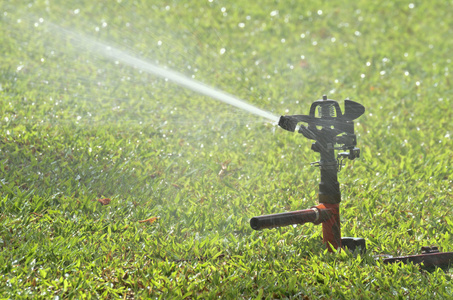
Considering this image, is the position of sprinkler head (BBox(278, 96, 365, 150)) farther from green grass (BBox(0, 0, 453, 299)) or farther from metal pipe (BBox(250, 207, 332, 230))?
green grass (BBox(0, 0, 453, 299))

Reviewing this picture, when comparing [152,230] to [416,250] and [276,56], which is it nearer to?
[416,250]

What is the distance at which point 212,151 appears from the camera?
454 cm

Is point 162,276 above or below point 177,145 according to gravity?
below

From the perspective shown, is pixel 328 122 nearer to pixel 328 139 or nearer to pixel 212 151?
pixel 328 139

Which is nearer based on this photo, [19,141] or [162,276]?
[162,276]

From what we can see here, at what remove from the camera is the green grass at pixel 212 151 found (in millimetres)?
2750

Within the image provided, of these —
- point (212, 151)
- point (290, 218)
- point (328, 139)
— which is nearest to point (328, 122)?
point (328, 139)

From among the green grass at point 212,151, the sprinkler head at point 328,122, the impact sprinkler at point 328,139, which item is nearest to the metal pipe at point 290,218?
the impact sprinkler at point 328,139

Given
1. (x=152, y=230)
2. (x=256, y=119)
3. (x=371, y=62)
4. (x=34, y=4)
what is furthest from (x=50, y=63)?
(x=371, y=62)

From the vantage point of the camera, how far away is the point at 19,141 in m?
4.04

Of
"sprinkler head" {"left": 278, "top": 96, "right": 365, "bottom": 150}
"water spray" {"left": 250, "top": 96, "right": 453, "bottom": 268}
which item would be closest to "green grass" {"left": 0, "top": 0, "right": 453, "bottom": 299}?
"water spray" {"left": 250, "top": 96, "right": 453, "bottom": 268}

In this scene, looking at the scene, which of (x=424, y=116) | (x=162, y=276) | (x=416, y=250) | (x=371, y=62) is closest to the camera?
(x=162, y=276)

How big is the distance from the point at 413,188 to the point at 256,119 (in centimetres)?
198

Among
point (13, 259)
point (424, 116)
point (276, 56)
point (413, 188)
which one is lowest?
A: point (13, 259)
